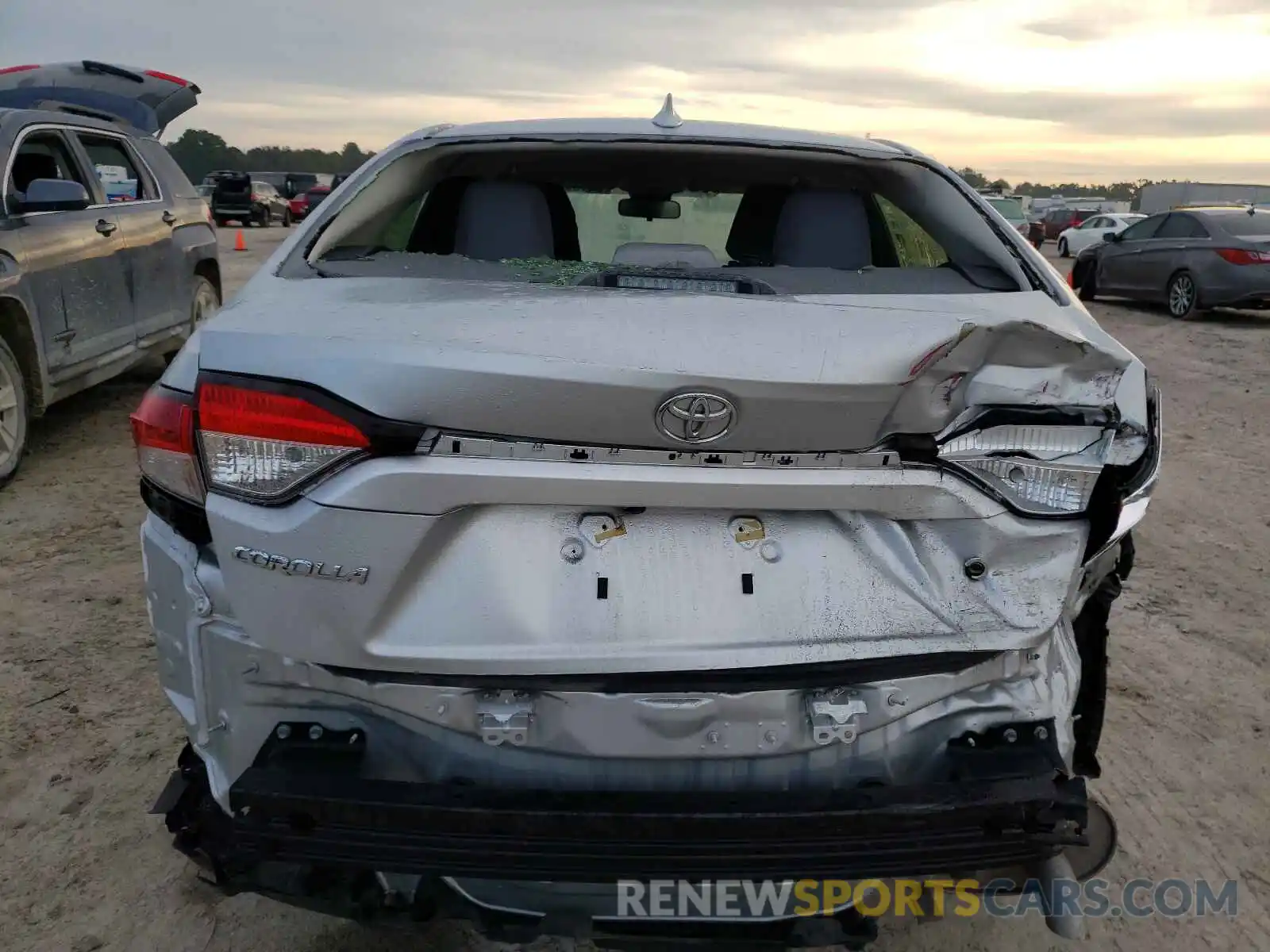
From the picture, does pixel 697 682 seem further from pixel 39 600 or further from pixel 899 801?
pixel 39 600

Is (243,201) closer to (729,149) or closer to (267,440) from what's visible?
(729,149)

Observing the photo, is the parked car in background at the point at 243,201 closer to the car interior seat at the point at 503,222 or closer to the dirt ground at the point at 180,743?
the dirt ground at the point at 180,743

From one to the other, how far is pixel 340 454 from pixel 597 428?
39cm

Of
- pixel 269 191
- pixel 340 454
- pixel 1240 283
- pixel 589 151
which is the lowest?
pixel 269 191

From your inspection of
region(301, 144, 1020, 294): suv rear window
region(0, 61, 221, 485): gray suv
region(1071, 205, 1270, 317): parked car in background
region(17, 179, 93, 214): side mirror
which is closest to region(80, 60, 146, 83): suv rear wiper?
region(0, 61, 221, 485): gray suv

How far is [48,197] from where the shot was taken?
4.78m

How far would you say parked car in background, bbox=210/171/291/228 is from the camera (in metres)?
Answer: 29.2

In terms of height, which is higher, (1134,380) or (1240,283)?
(1134,380)

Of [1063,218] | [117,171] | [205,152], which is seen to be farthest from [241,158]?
[117,171]

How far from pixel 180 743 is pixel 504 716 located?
1.73 m

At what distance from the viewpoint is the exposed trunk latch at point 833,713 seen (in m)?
1.54

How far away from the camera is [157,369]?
7984 millimetres

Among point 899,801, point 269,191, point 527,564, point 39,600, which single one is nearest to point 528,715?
point 527,564

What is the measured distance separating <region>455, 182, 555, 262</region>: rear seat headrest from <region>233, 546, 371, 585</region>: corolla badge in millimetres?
1318
